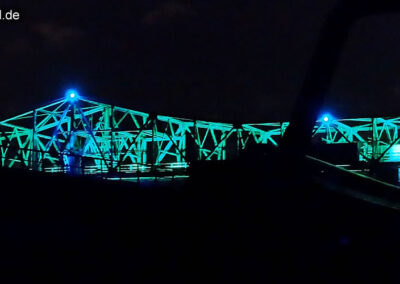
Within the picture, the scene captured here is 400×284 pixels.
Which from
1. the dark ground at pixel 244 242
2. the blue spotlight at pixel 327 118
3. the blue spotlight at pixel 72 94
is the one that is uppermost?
the blue spotlight at pixel 72 94

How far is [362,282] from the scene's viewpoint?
1334 cm

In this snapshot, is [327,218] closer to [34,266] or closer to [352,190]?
[352,190]

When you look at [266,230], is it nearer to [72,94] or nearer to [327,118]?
[327,118]

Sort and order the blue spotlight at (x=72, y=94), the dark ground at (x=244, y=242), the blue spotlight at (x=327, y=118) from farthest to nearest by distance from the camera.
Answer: the blue spotlight at (x=72, y=94)
the blue spotlight at (x=327, y=118)
the dark ground at (x=244, y=242)

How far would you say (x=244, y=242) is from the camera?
49.0 feet

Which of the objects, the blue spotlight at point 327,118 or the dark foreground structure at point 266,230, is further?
the blue spotlight at point 327,118

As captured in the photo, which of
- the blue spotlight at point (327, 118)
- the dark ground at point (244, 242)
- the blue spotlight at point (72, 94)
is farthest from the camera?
the blue spotlight at point (72, 94)

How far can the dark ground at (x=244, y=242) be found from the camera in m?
14.0

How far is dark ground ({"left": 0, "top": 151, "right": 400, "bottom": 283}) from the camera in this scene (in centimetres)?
1402

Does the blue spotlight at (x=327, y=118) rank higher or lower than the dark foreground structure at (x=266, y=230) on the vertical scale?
higher

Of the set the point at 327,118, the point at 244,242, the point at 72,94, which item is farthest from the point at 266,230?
the point at 72,94

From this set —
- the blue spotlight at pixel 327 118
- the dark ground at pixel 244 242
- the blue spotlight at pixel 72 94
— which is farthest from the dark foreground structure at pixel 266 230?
the blue spotlight at pixel 72 94

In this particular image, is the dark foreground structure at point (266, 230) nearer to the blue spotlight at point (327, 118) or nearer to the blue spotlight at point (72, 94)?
the blue spotlight at point (327, 118)

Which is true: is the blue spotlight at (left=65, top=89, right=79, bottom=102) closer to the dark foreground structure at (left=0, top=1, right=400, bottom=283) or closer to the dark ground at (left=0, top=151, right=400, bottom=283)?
the dark foreground structure at (left=0, top=1, right=400, bottom=283)
